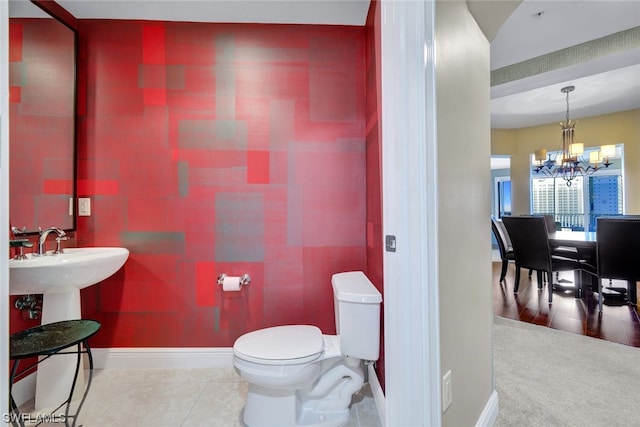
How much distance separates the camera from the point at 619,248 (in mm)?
2578

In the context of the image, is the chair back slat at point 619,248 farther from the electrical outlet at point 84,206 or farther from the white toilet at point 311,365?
the electrical outlet at point 84,206

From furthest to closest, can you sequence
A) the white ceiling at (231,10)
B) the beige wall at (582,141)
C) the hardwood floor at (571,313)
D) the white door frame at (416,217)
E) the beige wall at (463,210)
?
the beige wall at (582,141) → the hardwood floor at (571,313) → the white ceiling at (231,10) → the beige wall at (463,210) → the white door frame at (416,217)

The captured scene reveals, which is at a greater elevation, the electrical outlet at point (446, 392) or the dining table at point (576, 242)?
the dining table at point (576, 242)

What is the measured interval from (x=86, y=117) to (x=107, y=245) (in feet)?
2.90

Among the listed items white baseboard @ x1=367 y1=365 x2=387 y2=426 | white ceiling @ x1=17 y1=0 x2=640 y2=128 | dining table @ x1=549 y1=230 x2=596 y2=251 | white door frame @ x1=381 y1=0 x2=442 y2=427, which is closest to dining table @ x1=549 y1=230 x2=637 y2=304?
dining table @ x1=549 y1=230 x2=596 y2=251

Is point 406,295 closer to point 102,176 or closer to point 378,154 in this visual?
point 378,154

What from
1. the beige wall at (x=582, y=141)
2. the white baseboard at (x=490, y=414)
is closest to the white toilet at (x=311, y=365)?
the white baseboard at (x=490, y=414)

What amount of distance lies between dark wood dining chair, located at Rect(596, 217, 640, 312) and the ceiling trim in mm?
1543

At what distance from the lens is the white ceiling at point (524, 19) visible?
5.85ft

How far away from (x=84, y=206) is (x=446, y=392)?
234 cm

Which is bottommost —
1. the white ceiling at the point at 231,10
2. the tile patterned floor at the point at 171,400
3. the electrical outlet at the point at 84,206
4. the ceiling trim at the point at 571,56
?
the tile patterned floor at the point at 171,400

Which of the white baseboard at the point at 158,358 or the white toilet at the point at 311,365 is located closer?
the white toilet at the point at 311,365

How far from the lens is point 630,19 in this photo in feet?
7.61

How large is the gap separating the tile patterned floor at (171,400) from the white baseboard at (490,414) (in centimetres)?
47
